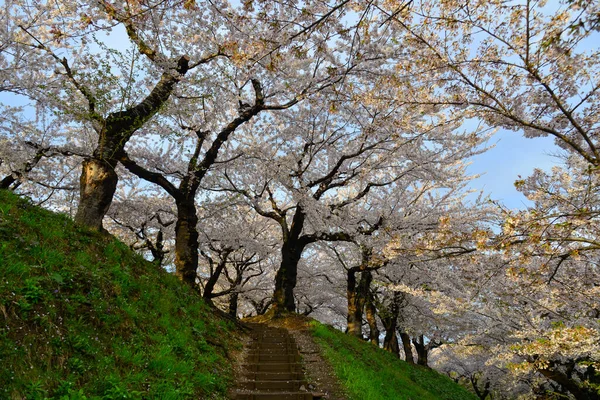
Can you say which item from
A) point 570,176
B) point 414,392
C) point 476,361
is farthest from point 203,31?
point 476,361

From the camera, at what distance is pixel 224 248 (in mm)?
19562

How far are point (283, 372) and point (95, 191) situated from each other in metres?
6.04

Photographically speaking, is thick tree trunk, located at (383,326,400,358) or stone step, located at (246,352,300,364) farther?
thick tree trunk, located at (383,326,400,358)

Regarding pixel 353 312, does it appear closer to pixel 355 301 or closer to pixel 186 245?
pixel 355 301

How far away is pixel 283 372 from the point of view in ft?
25.2

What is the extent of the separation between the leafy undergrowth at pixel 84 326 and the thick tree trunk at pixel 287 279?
24.9 ft

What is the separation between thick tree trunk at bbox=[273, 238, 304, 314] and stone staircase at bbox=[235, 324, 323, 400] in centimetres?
388

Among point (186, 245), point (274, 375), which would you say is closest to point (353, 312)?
point (186, 245)

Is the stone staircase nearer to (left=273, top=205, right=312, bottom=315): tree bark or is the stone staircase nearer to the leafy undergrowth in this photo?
the leafy undergrowth

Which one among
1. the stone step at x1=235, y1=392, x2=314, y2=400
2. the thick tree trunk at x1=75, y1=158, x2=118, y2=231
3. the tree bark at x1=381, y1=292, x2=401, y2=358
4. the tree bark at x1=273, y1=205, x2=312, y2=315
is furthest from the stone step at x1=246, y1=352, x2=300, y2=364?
the tree bark at x1=381, y1=292, x2=401, y2=358

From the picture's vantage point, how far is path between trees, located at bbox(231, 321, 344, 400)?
20.7ft

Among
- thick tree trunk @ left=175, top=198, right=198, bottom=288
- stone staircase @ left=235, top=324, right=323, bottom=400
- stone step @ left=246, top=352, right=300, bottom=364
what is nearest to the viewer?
stone staircase @ left=235, top=324, right=323, bottom=400

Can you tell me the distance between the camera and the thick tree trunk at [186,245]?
1114 centimetres

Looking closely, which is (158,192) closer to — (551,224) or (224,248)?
(224,248)
